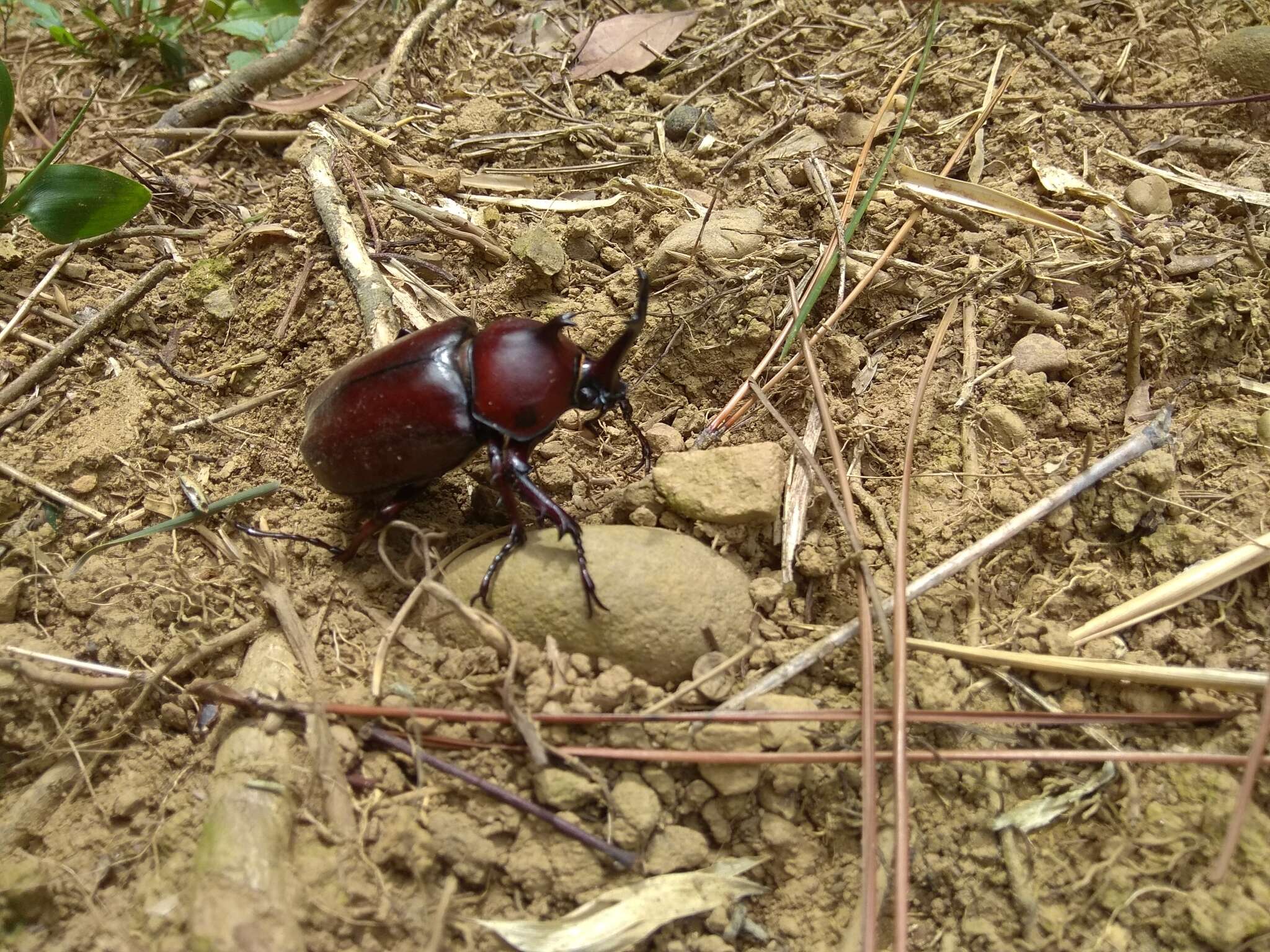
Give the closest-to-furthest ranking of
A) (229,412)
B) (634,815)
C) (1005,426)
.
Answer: (634,815) < (1005,426) < (229,412)

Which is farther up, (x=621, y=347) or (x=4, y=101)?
(x=4, y=101)

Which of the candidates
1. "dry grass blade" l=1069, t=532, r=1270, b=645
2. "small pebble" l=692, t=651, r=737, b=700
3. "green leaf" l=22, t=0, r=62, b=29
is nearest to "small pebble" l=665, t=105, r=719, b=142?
"small pebble" l=692, t=651, r=737, b=700

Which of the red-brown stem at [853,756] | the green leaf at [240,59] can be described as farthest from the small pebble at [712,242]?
the green leaf at [240,59]

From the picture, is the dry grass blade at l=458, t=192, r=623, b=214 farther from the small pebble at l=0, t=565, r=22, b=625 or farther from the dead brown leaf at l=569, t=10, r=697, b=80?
the small pebble at l=0, t=565, r=22, b=625

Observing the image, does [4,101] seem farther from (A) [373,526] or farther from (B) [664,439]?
(B) [664,439]

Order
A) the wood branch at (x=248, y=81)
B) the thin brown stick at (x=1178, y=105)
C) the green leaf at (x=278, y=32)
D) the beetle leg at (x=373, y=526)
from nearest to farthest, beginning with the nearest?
the beetle leg at (x=373, y=526)
the thin brown stick at (x=1178, y=105)
the wood branch at (x=248, y=81)
the green leaf at (x=278, y=32)

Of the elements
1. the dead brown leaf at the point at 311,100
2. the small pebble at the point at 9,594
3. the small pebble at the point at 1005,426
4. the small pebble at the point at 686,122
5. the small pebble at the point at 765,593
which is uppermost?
the dead brown leaf at the point at 311,100

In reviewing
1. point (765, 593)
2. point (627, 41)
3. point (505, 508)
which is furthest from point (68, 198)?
point (765, 593)

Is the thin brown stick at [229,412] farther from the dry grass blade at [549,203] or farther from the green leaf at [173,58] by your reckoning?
the green leaf at [173,58]
